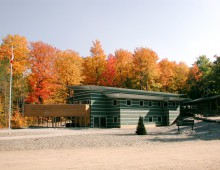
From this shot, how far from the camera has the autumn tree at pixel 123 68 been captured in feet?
195

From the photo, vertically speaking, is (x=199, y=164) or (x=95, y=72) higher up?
(x=95, y=72)

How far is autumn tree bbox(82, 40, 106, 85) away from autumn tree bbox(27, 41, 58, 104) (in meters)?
9.22

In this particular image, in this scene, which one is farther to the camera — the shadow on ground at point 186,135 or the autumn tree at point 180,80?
the autumn tree at point 180,80

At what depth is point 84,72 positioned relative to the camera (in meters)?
56.2

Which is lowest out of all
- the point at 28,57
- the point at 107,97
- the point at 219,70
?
the point at 107,97

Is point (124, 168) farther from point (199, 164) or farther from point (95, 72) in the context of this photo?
point (95, 72)

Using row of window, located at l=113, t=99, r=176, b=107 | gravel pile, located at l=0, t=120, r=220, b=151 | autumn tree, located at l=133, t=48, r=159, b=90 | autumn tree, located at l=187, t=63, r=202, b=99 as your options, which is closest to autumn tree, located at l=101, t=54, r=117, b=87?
autumn tree, located at l=133, t=48, r=159, b=90

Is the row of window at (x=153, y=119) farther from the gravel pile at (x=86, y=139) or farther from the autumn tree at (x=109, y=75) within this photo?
the gravel pile at (x=86, y=139)

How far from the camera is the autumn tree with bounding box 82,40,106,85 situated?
55.3 metres

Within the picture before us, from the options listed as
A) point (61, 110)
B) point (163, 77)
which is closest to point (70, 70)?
point (61, 110)

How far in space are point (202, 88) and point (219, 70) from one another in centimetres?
2918

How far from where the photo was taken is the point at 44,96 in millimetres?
46312

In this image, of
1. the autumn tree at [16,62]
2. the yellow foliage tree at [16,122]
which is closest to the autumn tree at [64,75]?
the autumn tree at [16,62]

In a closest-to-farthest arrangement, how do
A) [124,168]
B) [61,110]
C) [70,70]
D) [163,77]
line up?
1. [124,168]
2. [61,110]
3. [70,70]
4. [163,77]
